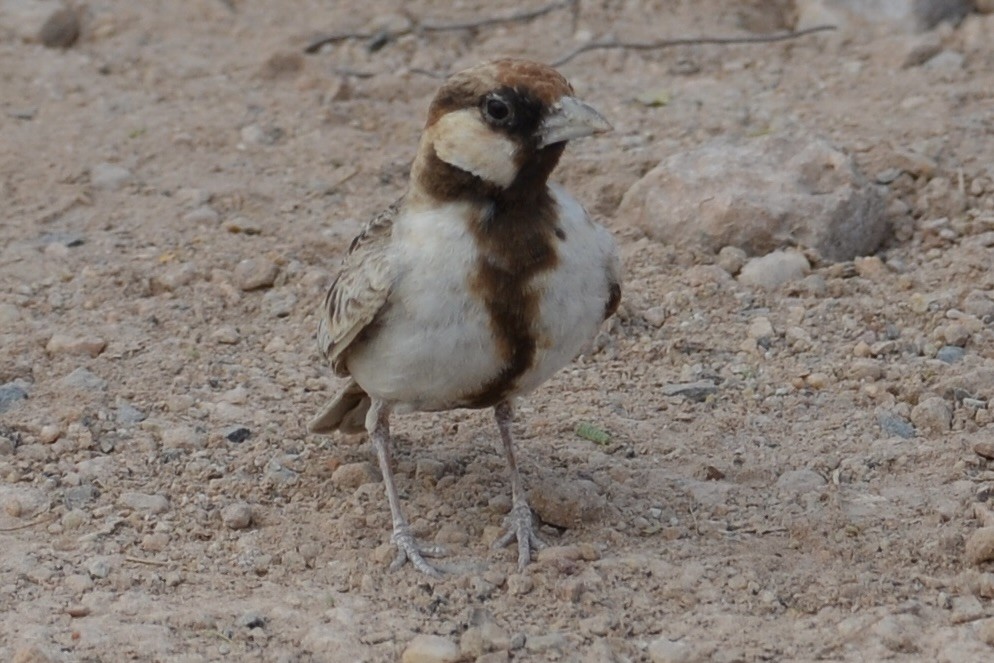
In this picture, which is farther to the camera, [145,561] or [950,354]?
[950,354]

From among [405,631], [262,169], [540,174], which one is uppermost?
[540,174]

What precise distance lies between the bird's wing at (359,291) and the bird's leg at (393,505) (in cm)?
24

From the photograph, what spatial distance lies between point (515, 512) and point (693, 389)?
50.5 inches

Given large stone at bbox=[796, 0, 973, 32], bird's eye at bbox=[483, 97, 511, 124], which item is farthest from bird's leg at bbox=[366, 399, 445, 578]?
large stone at bbox=[796, 0, 973, 32]

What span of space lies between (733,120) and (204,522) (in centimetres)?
457

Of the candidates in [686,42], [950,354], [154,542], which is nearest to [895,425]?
[950,354]

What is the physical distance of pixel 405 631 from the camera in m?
5.34

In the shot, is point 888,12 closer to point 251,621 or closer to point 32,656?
point 251,621

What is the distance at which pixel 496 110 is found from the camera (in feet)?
18.0

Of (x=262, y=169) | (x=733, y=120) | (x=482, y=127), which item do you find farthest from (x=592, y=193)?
(x=482, y=127)

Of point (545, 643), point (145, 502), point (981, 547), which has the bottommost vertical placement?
point (145, 502)

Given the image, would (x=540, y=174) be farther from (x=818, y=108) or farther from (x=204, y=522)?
(x=818, y=108)

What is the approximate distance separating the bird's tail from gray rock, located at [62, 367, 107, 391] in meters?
1.02

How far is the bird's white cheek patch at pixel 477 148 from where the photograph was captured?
5508 mm
